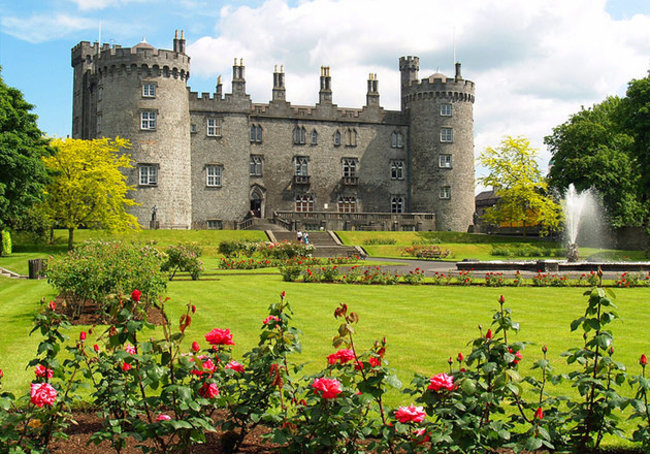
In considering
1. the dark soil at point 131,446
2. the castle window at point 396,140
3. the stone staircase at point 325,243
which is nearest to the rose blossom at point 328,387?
the dark soil at point 131,446

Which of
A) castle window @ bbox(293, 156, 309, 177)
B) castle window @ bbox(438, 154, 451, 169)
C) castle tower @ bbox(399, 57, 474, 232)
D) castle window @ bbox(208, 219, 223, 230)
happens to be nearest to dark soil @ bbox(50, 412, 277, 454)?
castle window @ bbox(208, 219, 223, 230)

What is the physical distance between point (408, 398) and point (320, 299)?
929cm

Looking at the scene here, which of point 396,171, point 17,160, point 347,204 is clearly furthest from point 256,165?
point 17,160

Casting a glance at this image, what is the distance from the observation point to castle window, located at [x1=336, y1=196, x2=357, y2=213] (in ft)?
202

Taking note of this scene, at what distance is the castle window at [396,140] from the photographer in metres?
63.3

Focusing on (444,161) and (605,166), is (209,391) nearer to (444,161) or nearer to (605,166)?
(605,166)

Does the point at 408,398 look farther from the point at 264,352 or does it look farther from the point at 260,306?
the point at 260,306

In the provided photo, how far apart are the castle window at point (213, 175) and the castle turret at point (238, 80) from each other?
7208 millimetres

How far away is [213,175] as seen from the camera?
56.1 meters

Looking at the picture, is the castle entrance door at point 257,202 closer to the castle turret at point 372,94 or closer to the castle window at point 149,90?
the castle window at point 149,90

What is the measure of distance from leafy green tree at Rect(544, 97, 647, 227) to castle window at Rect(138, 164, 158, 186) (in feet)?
115

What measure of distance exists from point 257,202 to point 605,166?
31093mm

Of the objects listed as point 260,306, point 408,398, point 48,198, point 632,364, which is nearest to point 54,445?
point 408,398

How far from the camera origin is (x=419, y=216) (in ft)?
196
